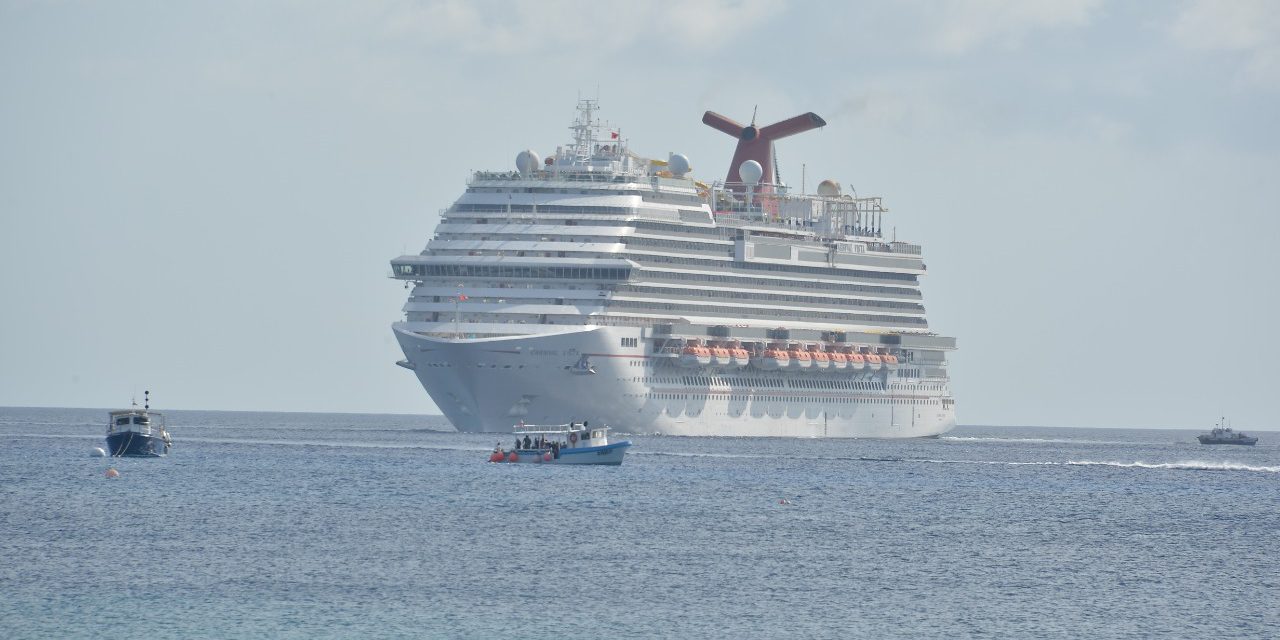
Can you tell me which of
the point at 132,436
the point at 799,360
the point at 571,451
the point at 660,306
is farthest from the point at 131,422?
the point at 799,360

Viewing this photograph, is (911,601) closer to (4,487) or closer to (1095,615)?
(1095,615)

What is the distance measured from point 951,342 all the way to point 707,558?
107709mm

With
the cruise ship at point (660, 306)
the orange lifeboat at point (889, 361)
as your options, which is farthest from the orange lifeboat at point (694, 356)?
the orange lifeboat at point (889, 361)

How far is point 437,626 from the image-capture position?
5259cm

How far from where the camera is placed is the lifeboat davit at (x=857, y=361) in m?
158

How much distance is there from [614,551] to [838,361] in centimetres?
8841

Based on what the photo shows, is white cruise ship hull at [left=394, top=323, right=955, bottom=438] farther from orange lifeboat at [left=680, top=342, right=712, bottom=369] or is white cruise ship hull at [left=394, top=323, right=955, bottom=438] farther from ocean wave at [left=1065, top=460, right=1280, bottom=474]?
ocean wave at [left=1065, top=460, right=1280, bottom=474]

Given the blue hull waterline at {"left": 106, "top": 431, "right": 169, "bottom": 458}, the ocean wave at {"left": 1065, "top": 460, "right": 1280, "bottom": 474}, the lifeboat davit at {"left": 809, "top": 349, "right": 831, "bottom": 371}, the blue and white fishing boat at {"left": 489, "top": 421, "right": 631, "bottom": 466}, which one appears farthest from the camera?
the lifeboat davit at {"left": 809, "top": 349, "right": 831, "bottom": 371}

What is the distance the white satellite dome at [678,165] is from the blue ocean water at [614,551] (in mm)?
37863

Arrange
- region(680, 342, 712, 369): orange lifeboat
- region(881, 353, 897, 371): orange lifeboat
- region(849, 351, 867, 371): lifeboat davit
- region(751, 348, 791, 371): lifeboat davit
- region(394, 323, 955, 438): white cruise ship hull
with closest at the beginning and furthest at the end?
1. region(394, 323, 955, 438): white cruise ship hull
2. region(680, 342, 712, 369): orange lifeboat
3. region(751, 348, 791, 371): lifeboat davit
4. region(849, 351, 867, 371): lifeboat davit
5. region(881, 353, 897, 371): orange lifeboat

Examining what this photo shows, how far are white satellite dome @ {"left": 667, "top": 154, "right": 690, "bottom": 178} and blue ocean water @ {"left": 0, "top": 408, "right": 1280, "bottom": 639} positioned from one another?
124 ft

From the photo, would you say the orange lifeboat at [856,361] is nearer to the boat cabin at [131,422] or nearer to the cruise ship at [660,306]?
the cruise ship at [660,306]

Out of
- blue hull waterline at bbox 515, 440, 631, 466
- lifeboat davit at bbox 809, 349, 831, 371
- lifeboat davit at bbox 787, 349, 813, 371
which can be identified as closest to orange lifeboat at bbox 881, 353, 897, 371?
lifeboat davit at bbox 809, 349, 831, 371

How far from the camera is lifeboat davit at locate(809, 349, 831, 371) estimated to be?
153375 millimetres
